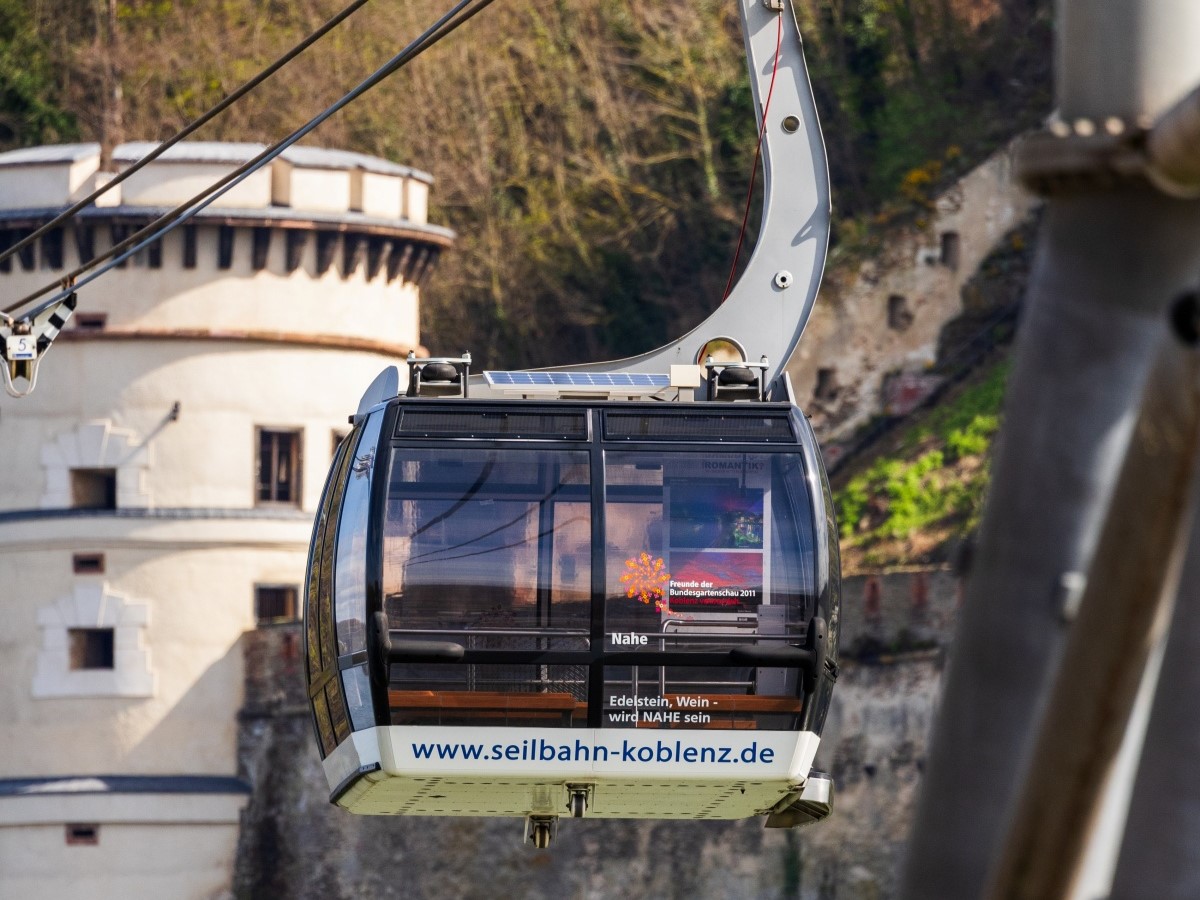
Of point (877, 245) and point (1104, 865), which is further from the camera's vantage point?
point (877, 245)

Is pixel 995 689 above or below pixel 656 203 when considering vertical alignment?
below

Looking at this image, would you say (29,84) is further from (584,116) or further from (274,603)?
(274,603)

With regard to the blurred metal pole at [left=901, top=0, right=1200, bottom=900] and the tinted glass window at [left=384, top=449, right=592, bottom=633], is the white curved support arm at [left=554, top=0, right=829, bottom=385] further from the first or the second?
the blurred metal pole at [left=901, top=0, right=1200, bottom=900]

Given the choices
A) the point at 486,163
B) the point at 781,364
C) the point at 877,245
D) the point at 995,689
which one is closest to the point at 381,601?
the point at 781,364

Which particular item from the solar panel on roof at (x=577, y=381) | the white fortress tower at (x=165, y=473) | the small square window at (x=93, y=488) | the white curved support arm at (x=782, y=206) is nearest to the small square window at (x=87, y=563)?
the white fortress tower at (x=165, y=473)

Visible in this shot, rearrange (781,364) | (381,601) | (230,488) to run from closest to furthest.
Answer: (381,601), (781,364), (230,488)

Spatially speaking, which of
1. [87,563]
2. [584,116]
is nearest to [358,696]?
[87,563]

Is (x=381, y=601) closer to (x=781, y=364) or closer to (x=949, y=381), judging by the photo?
(x=781, y=364)

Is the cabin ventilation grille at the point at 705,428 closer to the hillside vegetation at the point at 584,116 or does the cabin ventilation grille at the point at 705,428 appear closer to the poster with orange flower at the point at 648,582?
the poster with orange flower at the point at 648,582
